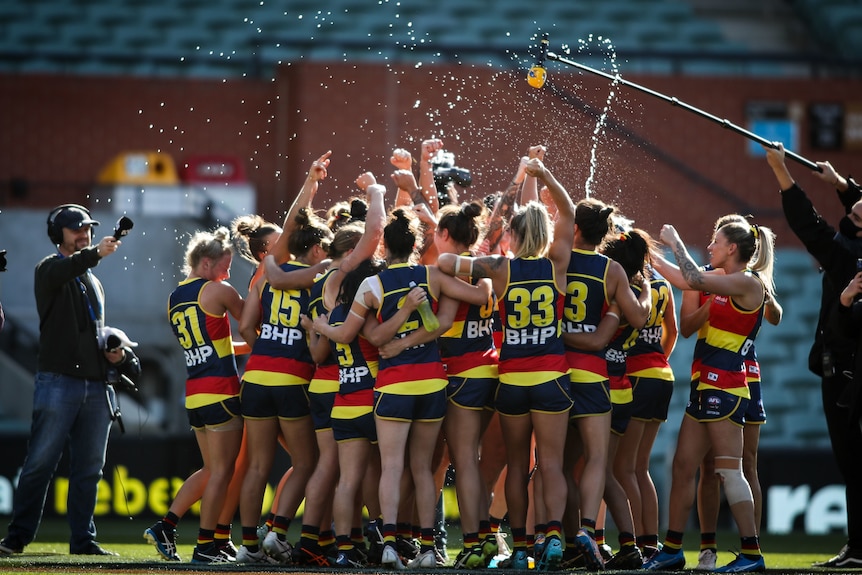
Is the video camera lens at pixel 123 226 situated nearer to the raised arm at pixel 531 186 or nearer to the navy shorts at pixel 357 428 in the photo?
the navy shorts at pixel 357 428

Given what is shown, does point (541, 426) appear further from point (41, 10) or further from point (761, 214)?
point (41, 10)

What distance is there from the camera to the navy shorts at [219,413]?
738cm

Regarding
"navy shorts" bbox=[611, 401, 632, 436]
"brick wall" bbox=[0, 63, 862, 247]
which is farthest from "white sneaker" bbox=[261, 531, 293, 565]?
"brick wall" bbox=[0, 63, 862, 247]

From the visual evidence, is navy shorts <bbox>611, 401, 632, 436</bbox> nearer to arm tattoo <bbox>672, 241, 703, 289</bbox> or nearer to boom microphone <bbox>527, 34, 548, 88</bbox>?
arm tattoo <bbox>672, 241, 703, 289</bbox>

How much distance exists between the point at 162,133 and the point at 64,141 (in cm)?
114

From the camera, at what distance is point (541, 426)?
267 inches

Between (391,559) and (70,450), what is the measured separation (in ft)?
7.31

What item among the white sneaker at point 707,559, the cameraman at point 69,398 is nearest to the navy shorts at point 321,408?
the cameraman at point 69,398

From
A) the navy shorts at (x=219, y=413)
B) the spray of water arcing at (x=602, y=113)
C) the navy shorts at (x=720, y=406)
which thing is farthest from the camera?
the spray of water arcing at (x=602, y=113)

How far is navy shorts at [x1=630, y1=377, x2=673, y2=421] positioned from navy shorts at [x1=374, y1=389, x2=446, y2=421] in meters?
1.16

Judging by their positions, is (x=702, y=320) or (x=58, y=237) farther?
(x=58, y=237)

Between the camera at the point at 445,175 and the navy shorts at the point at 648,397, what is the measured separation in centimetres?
177

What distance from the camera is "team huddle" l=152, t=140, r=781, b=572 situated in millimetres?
6773

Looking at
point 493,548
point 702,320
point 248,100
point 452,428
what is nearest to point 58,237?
point 452,428
